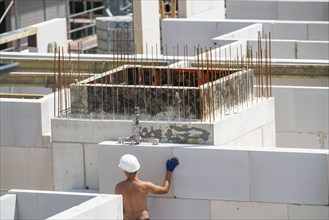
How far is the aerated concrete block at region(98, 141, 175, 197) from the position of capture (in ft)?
52.2

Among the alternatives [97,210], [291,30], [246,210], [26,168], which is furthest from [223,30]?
[97,210]

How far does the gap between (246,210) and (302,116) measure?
4.49 m

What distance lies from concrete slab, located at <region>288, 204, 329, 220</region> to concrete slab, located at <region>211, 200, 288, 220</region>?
0.12 m

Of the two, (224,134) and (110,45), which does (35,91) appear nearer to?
(224,134)

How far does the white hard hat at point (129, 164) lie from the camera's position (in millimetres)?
15219

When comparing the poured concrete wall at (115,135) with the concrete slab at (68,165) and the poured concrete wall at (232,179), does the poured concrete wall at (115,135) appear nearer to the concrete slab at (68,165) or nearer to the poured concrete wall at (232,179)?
the concrete slab at (68,165)

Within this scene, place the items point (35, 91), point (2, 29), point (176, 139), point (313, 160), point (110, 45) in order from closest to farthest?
point (313, 160), point (176, 139), point (35, 91), point (110, 45), point (2, 29)

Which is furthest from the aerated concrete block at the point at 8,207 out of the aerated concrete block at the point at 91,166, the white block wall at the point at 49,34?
the white block wall at the point at 49,34

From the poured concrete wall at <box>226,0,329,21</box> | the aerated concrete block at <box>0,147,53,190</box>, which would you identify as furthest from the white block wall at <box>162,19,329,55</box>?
the aerated concrete block at <box>0,147,53,190</box>

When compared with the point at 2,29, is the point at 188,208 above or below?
below

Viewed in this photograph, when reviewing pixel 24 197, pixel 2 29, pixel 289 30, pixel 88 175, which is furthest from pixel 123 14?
pixel 24 197

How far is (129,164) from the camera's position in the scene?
49.9 feet

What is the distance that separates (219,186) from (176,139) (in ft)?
3.16

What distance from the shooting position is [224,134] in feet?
53.1
